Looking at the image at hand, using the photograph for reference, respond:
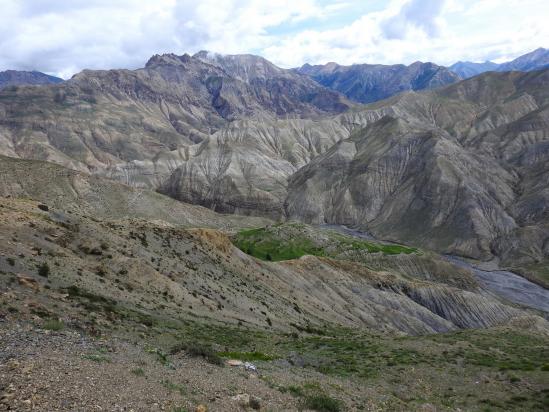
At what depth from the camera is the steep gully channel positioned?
351 feet

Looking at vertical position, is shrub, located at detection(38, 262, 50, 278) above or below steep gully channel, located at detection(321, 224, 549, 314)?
above

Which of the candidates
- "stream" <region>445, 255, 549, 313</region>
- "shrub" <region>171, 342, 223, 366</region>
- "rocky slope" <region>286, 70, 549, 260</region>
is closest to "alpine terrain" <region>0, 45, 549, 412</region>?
"shrub" <region>171, 342, 223, 366</region>

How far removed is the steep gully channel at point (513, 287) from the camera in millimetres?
106875

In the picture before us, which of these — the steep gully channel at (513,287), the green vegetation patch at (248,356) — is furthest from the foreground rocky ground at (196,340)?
the steep gully channel at (513,287)

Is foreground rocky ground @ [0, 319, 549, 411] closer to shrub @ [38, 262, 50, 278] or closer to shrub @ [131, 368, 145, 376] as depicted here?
shrub @ [131, 368, 145, 376]

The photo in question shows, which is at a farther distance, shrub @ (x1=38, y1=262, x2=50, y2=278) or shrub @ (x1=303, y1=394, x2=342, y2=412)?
shrub @ (x1=38, y1=262, x2=50, y2=278)

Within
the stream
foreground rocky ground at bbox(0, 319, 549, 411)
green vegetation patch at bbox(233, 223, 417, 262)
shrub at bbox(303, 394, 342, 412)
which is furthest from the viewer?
the stream

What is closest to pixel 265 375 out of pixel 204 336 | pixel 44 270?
pixel 204 336

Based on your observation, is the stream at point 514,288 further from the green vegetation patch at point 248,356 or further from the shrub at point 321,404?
the shrub at point 321,404

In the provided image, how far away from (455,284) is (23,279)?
3741 inches

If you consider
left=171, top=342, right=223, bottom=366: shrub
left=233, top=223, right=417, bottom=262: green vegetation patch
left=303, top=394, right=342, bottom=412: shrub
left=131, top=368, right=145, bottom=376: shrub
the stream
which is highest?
left=131, top=368, right=145, bottom=376: shrub

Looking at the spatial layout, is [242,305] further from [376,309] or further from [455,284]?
[455,284]

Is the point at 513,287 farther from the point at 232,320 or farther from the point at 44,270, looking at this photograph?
the point at 44,270

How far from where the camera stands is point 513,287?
116 metres
